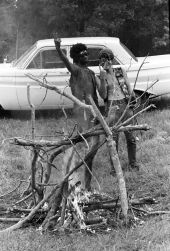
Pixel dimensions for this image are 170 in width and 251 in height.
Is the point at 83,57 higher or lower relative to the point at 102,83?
higher

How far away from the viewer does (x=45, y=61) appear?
970cm

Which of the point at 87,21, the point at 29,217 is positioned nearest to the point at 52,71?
the point at 29,217

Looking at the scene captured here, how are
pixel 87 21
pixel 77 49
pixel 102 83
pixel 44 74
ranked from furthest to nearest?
pixel 87 21, pixel 44 74, pixel 102 83, pixel 77 49

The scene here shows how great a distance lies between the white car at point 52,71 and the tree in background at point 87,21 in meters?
5.34

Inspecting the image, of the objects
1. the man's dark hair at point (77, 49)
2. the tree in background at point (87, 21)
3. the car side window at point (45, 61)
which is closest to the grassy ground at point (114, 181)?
the car side window at point (45, 61)

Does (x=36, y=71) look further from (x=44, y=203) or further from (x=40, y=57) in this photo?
(x=44, y=203)

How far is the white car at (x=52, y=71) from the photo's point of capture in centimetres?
958

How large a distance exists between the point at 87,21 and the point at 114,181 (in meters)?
9.70

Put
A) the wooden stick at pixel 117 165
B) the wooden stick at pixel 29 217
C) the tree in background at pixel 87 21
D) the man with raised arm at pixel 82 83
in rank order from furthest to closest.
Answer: the tree in background at pixel 87 21
the man with raised arm at pixel 82 83
the wooden stick at pixel 29 217
the wooden stick at pixel 117 165

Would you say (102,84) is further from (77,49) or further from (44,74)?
(44,74)

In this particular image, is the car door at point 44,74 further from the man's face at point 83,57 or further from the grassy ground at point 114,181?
the man's face at point 83,57

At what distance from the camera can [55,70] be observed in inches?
377

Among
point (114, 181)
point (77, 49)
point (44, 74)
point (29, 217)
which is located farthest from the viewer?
point (44, 74)

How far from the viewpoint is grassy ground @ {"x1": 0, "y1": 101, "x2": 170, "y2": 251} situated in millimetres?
4742
